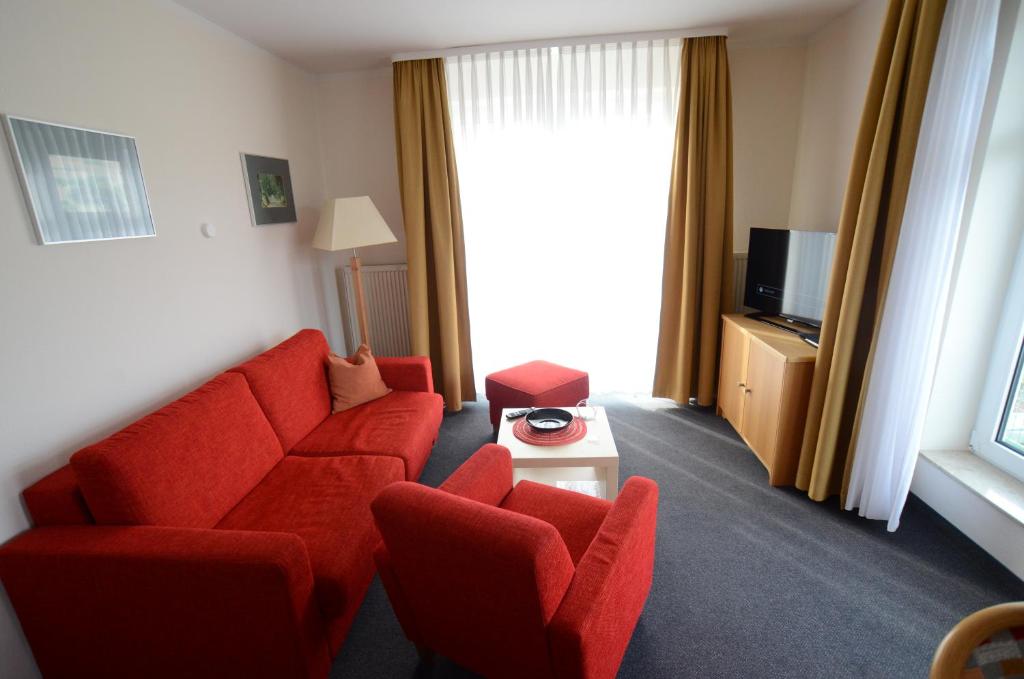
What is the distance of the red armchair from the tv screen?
6.03 ft

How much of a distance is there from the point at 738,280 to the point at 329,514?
3.17m

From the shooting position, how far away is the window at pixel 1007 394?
6.61 feet

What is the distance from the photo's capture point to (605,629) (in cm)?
124

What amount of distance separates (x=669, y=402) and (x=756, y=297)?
1.00 meters

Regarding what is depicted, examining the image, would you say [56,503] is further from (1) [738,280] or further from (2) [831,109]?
(2) [831,109]

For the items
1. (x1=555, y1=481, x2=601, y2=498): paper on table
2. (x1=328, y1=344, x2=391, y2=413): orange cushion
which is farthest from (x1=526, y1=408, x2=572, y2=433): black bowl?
(x1=328, y1=344, x2=391, y2=413): orange cushion

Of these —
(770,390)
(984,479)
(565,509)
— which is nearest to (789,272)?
(770,390)

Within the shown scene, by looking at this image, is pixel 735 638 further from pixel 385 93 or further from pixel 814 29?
pixel 385 93

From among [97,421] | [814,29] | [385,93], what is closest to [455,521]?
[97,421]

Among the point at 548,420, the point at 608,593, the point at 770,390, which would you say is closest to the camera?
the point at 608,593

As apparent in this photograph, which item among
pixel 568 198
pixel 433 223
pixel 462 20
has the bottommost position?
pixel 433 223

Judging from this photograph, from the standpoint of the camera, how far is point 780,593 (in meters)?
1.87

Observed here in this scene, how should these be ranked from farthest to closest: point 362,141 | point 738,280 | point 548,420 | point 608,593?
point 362,141
point 738,280
point 548,420
point 608,593

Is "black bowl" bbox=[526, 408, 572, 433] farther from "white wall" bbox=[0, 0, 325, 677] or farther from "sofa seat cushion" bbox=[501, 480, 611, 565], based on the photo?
"white wall" bbox=[0, 0, 325, 677]
